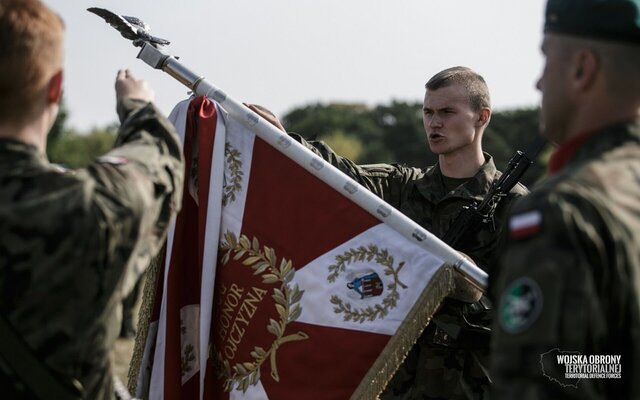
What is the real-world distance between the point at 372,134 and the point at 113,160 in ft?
221

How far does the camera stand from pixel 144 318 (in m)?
3.88

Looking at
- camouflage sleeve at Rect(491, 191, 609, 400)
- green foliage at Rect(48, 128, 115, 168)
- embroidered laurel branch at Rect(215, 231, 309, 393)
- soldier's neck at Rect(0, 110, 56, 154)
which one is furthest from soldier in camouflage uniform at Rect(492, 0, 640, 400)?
green foliage at Rect(48, 128, 115, 168)

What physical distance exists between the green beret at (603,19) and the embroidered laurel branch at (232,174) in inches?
85.1

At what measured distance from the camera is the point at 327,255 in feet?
12.4

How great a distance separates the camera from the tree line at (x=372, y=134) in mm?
54062

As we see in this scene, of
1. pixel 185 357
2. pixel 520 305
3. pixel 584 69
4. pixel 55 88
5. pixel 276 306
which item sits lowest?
pixel 185 357

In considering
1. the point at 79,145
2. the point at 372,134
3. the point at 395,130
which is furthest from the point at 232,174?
the point at 372,134

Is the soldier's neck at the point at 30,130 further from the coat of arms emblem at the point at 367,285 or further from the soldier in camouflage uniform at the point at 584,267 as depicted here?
the coat of arms emblem at the point at 367,285

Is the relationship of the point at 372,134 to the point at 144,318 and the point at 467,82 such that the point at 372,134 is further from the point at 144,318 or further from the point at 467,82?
the point at 144,318

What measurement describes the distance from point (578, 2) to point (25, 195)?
4.57 ft

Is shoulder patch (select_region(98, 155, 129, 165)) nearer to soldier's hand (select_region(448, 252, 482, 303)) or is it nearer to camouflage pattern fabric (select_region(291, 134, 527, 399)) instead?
soldier's hand (select_region(448, 252, 482, 303))

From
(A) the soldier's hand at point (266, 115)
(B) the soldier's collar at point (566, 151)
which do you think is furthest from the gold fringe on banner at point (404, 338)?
(B) the soldier's collar at point (566, 151)

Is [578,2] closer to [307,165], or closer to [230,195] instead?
[307,165]

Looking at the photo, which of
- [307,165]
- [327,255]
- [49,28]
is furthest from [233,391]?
[49,28]
